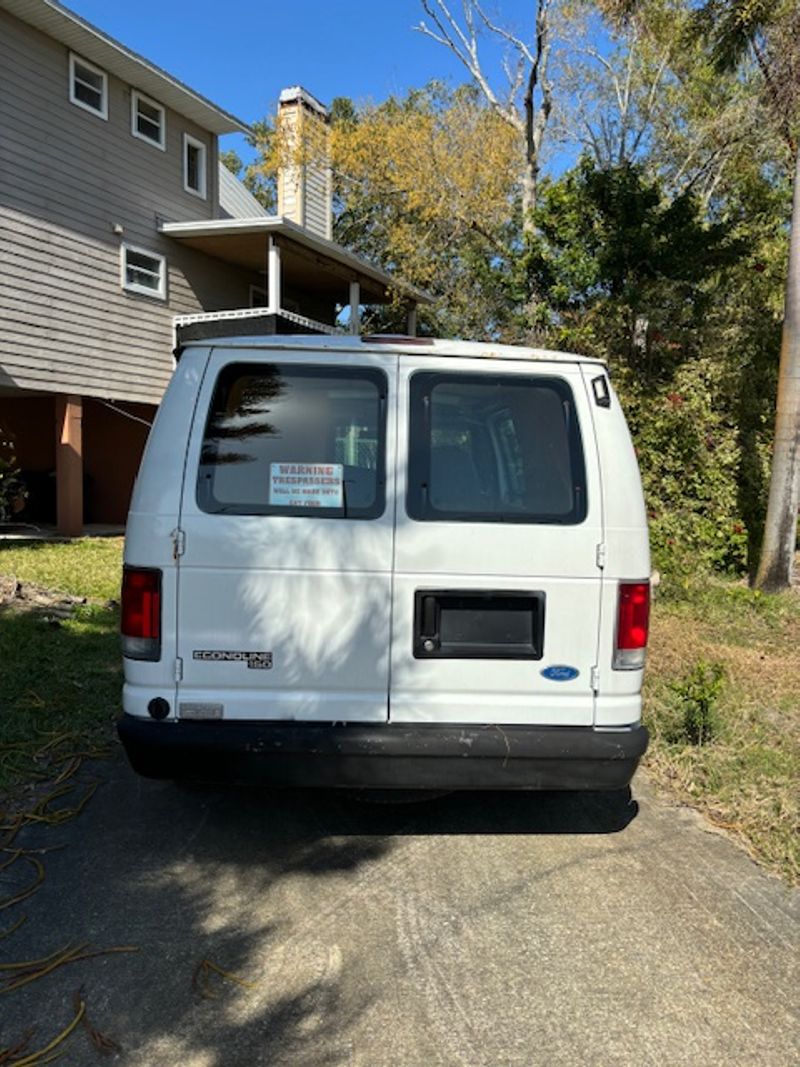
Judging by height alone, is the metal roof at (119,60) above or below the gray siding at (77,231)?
above

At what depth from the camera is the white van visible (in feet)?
9.81

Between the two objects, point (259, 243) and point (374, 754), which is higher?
point (259, 243)

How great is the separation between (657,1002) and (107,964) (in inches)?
67.9

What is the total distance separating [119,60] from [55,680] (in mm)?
11966

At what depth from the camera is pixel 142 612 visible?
3.00m

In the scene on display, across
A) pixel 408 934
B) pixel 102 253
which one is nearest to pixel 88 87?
pixel 102 253

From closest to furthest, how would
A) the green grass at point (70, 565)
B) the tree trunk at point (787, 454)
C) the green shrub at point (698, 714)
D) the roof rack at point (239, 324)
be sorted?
the green shrub at point (698, 714)
the tree trunk at point (787, 454)
the green grass at point (70, 565)
the roof rack at point (239, 324)

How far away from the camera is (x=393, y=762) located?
9.86ft

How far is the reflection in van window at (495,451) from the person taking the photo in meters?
3.09

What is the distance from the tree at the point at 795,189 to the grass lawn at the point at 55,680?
6.53m

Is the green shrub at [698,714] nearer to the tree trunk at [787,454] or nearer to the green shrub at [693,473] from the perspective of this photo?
the tree trunk at [787,454]

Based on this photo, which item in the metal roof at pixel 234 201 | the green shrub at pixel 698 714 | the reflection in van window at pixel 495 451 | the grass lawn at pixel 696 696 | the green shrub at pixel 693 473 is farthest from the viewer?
the metal roof at pixel 234 201

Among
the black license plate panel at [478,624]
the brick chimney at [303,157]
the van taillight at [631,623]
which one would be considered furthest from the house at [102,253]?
the van taillight at [631,623]

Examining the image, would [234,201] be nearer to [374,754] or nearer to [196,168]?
[196,168]
